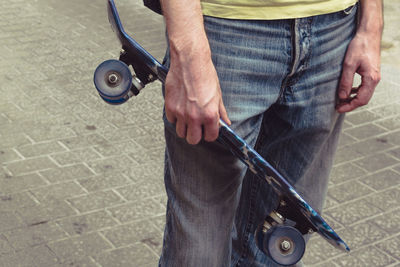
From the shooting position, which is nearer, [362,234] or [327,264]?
[327,264]

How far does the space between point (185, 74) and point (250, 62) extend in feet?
0.68

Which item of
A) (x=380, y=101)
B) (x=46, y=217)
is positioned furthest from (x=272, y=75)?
(x=380, y=101)

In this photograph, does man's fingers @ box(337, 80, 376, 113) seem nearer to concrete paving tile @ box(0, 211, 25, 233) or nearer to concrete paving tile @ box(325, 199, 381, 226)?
concrete paving tile @ box(325, 199, 381, 226)

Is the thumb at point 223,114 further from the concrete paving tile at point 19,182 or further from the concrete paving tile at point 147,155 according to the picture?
the concrete paving tile at point 147,155

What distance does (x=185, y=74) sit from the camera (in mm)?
1706

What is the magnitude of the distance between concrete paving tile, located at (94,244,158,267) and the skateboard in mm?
1240

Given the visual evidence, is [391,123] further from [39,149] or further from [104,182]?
[39,149]

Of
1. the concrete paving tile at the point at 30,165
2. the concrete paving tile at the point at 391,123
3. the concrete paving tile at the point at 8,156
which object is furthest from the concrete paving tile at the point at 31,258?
the concrete paving tile at the point at 391,123

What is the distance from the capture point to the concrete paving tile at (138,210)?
136 inches

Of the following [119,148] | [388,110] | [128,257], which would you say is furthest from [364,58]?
[388,110]

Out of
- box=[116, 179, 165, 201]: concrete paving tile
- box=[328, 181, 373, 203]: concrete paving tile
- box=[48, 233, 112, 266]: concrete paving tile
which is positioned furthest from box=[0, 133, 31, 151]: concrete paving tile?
box=[328, 181, 373, 203]: concrete paving tile

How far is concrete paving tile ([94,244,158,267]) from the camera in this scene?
311 cm

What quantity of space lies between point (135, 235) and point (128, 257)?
19cm

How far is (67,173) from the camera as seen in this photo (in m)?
3.79
